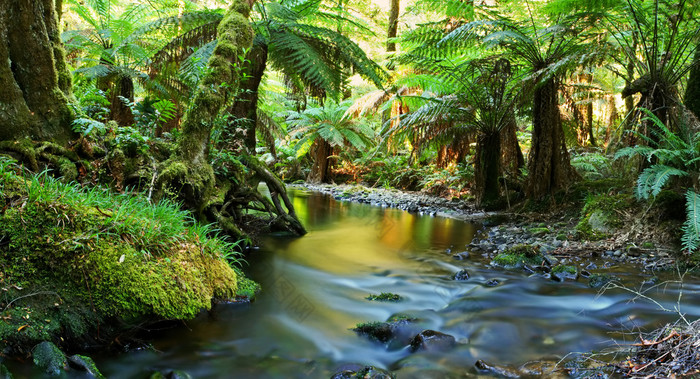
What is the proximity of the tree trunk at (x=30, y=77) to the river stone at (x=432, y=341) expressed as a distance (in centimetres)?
285

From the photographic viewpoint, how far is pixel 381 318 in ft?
8.33

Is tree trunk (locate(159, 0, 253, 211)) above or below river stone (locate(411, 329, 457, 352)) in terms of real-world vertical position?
above

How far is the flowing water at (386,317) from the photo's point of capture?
1.91 m

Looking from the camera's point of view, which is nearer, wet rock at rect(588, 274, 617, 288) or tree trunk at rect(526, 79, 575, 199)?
wet rock at rect(588, 274, 617, 288)

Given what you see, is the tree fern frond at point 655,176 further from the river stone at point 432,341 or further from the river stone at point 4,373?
the river stone at point 4,373

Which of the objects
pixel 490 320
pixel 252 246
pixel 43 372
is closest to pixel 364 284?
pixel 490 320

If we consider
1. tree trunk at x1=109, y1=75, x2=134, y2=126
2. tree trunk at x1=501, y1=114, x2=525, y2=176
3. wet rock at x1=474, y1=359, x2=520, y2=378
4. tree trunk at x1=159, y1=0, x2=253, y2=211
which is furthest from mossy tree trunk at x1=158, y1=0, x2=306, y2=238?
tree trunk at x1=501, y1=114, x2=525, y2=176

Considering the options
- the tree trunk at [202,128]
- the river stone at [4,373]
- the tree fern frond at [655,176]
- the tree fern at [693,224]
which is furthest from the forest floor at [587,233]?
the river stone at [4,373]

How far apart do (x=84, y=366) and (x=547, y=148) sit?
17.8 ft

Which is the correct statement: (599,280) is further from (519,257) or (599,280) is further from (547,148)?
(547,148)

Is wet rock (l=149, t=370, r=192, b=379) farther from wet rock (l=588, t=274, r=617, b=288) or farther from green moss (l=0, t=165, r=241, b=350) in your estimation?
wet rock (l=588, t=274, r=617, b=288)

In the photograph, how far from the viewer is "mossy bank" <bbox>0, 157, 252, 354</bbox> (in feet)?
5.51

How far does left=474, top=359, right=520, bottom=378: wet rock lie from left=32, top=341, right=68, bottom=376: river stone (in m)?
1.78

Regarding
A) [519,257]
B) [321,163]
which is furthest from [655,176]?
[321,163]
